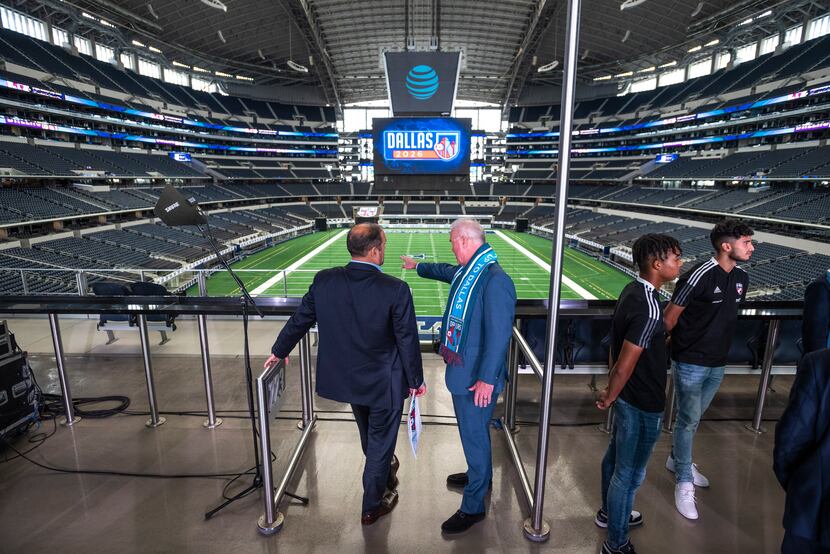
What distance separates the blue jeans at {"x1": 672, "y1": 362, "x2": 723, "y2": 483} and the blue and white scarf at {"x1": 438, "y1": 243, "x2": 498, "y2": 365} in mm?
1471

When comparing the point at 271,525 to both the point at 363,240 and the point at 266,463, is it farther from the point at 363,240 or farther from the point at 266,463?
the point at 363,240

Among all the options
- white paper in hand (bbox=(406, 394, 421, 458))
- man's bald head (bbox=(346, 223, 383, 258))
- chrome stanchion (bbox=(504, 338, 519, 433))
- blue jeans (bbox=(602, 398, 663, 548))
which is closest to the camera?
blue jeans (bbox=(602, 398, 663, 548))

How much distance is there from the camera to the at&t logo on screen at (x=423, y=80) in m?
21.1

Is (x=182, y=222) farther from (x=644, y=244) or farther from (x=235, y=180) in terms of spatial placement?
(x=235, y=180)

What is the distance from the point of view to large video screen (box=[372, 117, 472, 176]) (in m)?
16.9

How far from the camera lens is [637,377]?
2.06 meters

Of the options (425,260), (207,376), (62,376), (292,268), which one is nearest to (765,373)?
(207,376)

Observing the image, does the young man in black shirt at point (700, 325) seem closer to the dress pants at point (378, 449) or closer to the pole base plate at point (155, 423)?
the dress pants at point (378, 449)

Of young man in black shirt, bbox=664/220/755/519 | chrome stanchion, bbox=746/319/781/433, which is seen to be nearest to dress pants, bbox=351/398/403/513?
young man in black shirt, bbox=664/220/755/519

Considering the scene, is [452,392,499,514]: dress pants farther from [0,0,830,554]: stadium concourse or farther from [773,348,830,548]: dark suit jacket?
[773,348,830,548]: dark suit jacket

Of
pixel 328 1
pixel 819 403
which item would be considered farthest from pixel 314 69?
pixel 819 403

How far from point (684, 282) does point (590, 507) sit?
1553 mm

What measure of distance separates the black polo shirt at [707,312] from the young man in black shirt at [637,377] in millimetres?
514

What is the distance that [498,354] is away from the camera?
85.2 inches
